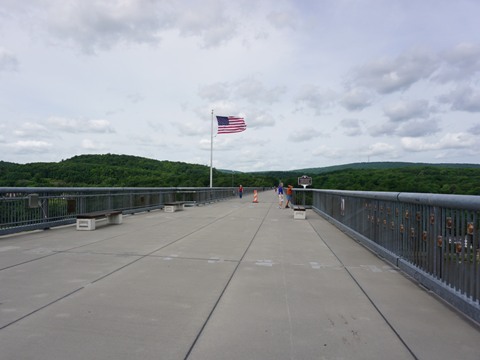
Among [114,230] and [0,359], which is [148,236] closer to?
[114,230]

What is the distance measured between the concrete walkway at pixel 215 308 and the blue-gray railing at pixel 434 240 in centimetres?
25

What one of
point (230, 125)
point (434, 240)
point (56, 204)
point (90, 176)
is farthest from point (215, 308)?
point (90, 176)

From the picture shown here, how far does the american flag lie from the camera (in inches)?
1373

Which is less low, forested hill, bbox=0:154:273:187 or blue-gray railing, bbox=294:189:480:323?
forested hill, bbox=0:154:273:187

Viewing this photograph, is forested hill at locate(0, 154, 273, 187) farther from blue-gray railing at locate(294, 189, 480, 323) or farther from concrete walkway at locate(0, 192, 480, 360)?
blue-gray railing at locate(294, 189, 480, 323)

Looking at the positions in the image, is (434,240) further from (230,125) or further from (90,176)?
(90,176)

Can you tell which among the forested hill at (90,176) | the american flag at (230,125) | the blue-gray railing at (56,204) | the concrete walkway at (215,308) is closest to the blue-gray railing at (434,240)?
the concrete walkway at (215,308)

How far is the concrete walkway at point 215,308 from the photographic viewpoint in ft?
10.8

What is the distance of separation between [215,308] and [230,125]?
104 feet

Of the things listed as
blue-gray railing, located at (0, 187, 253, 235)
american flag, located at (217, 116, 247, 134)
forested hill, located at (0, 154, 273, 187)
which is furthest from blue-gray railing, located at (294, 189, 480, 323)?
forested hill, located at (0, 154, 273, 187)

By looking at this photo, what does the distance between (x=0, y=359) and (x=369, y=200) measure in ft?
25.5

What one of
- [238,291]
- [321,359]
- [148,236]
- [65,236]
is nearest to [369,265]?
[238,291]

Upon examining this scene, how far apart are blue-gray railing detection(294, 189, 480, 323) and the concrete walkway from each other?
25 cm

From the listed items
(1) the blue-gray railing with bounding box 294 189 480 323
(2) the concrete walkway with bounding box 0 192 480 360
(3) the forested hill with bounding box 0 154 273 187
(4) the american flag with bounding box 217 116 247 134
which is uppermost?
(4) the american flag with bounding box 217 116 247 134
